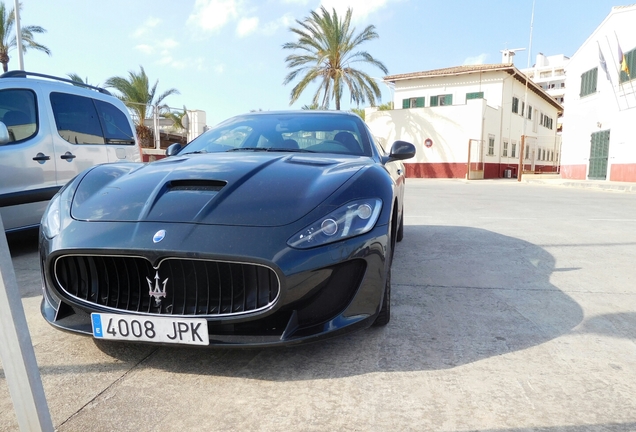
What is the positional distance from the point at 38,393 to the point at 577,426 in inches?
68.1

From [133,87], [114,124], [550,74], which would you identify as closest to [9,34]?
[133,87]

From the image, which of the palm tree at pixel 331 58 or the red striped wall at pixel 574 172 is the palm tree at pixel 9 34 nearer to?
the palm tree at pixel 331 58

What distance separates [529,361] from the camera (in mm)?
2129

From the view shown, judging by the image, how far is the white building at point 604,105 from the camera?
59.5 feet

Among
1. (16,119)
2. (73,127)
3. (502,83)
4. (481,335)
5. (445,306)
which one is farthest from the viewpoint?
(502,83)

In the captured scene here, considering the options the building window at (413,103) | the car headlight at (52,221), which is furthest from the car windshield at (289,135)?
the building window at (413,103)

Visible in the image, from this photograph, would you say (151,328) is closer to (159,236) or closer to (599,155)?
(159,236)

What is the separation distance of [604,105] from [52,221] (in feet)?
76.6

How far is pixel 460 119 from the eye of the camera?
26.2m

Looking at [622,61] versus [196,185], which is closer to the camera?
[196,185]

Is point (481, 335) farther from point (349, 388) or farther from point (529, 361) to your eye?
point (349, 388)

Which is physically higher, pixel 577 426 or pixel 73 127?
pixel 73 127

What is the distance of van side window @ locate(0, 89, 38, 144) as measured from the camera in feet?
13.9

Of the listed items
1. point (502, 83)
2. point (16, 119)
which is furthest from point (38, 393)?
point (502, 83)
